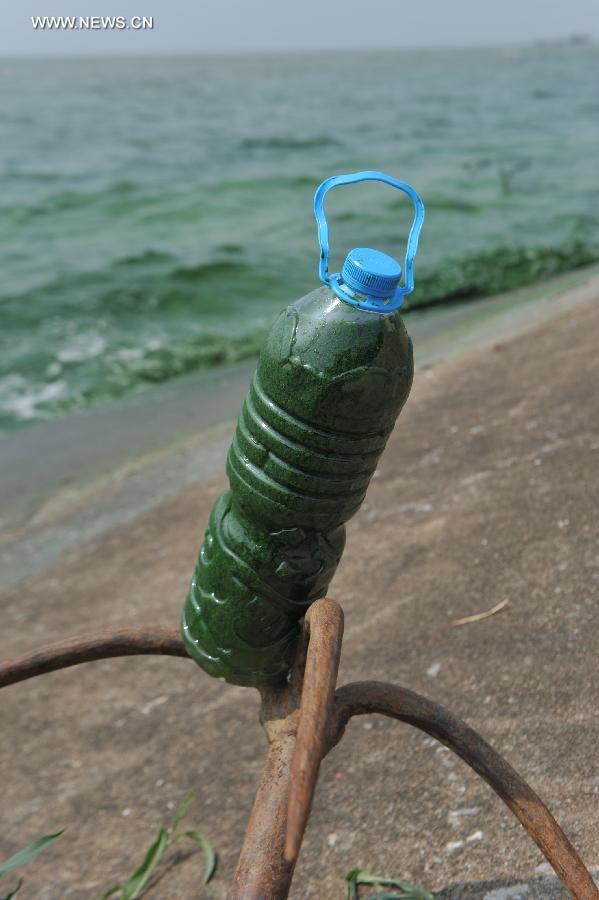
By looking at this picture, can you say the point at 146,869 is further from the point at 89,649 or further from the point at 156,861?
the point at 89,649

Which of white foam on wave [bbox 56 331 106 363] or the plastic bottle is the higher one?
the plastic bottle

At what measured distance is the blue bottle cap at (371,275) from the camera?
1242 mm

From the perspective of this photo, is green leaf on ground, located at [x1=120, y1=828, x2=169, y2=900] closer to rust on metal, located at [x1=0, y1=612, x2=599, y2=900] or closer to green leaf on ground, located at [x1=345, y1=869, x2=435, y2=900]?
green leaf on ground, located at [x1=345, y1=869, x2=435, y2=900]

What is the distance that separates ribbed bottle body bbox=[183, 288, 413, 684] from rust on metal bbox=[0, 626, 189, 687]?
0.22 ft

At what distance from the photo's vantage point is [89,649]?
1.54m

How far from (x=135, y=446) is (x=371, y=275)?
463 cm

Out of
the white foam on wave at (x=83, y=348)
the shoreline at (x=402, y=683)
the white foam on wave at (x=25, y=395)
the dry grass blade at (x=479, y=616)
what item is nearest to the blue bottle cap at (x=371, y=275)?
the shoreline at (x=402, y=683)

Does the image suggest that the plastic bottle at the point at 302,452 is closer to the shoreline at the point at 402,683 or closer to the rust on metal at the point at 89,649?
the rust on metal at the point at 89,649

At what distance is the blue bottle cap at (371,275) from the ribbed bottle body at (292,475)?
3 cm

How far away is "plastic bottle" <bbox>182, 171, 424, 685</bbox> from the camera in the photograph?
126 cm

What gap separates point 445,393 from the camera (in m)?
4.58

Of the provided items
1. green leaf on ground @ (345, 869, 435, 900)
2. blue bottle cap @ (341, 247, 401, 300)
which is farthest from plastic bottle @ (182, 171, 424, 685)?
green leaf on ground @ (345, 869, 435, 900)

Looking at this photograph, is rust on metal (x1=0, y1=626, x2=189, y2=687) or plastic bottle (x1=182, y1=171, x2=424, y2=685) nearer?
plastic bottle (x1=182, y1=171, x2=424, y2=685)

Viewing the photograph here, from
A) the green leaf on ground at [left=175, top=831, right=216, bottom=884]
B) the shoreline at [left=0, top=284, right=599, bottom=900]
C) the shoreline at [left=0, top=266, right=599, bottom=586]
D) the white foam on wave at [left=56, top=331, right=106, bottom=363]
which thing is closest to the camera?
the shoreline at [left=0, top=284, right=599, bottom=900]
